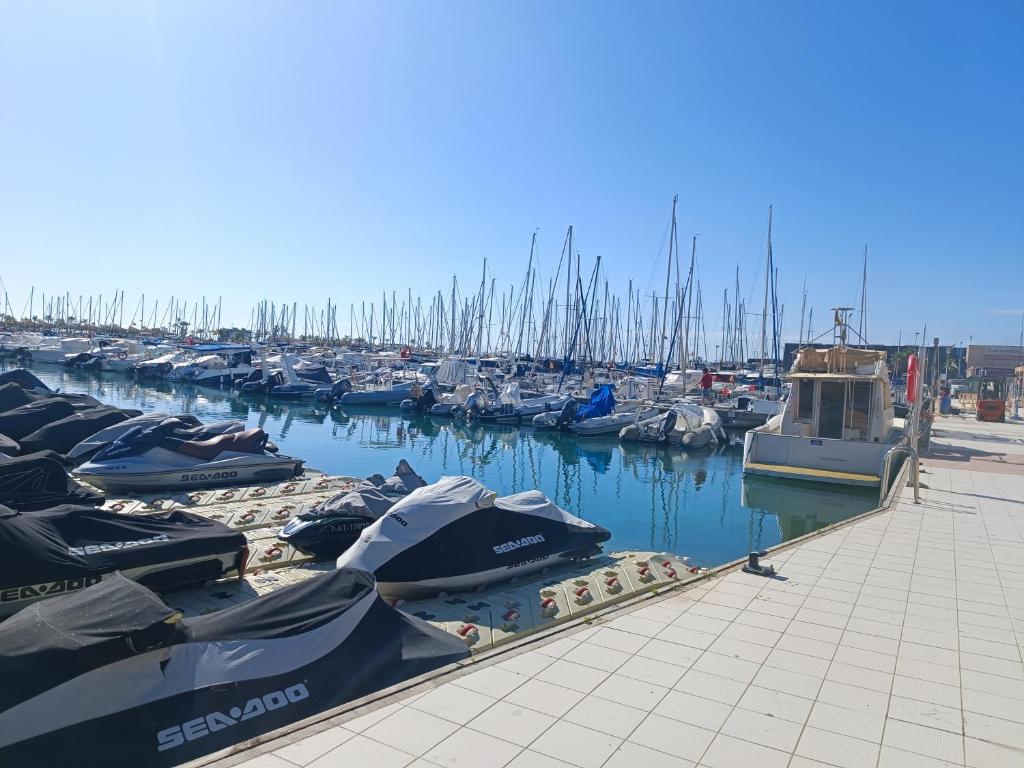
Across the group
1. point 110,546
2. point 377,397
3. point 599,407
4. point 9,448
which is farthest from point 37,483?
point 377,397

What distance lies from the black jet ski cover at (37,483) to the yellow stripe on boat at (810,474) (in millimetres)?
18353

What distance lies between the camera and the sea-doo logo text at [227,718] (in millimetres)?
5191

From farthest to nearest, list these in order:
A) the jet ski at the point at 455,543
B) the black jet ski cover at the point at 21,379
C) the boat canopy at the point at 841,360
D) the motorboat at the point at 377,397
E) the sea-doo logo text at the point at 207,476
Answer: the motorboat at the point at 377,397
the black jet ski cover at the point at 21,379
the boat canopy at the point at 841,360
the sea-doo logo text at the point at 207,476
the jet ski at the point at 455,543

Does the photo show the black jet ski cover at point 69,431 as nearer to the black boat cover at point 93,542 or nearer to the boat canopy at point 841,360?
the black boat cover at point 93,542

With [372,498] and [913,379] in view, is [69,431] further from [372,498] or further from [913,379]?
[913,379]

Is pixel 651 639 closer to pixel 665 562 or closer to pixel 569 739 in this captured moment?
pixel 569 739

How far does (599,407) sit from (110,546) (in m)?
31.2

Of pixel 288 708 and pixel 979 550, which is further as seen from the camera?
A: pixel 979 550

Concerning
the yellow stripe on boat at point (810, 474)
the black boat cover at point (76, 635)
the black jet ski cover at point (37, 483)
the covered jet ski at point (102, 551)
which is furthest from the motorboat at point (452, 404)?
the black boat cover at point (76, 635)

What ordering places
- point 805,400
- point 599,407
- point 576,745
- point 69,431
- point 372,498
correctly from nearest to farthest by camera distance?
point 576,745 → point 372,498 → point 69,431 → point 805,400 → point 599,407

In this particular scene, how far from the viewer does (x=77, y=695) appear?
5031 millimetres

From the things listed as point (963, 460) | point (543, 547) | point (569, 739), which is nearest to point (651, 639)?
point (569, 739)

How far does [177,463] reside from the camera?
16.8 meters

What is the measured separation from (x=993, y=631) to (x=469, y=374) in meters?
46.5
